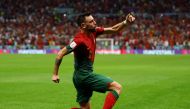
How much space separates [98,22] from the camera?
6106 centimetres

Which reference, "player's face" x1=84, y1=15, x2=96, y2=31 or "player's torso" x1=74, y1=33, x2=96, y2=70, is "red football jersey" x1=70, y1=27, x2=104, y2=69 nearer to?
"player's torso" x1=74, y1=33, x2=96, y2=70

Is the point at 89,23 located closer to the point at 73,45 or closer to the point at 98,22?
the point at 73,45

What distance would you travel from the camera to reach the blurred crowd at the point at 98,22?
54438 millimetres

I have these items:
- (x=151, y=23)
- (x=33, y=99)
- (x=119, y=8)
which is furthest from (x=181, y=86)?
(x=119, y=8)

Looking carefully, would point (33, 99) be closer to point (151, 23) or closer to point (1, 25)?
point (151, 23)

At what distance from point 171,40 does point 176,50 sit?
1.34m

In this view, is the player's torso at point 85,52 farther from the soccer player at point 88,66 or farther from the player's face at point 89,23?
the player's face at point 89,23

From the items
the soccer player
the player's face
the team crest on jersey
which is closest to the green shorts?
the soccer player

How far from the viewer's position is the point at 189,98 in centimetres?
1374

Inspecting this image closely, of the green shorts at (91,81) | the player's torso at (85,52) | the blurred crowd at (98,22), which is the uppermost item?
the player's torso at (85,52)

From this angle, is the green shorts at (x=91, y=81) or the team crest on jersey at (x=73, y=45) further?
the green shorts at (x=91, y=81)

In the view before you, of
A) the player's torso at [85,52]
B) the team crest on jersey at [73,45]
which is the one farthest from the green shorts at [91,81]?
the team crest on jersey at [73,45]

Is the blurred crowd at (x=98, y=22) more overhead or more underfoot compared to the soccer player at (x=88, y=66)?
more underfoot

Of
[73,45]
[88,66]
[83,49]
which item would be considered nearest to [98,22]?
[88,66]
